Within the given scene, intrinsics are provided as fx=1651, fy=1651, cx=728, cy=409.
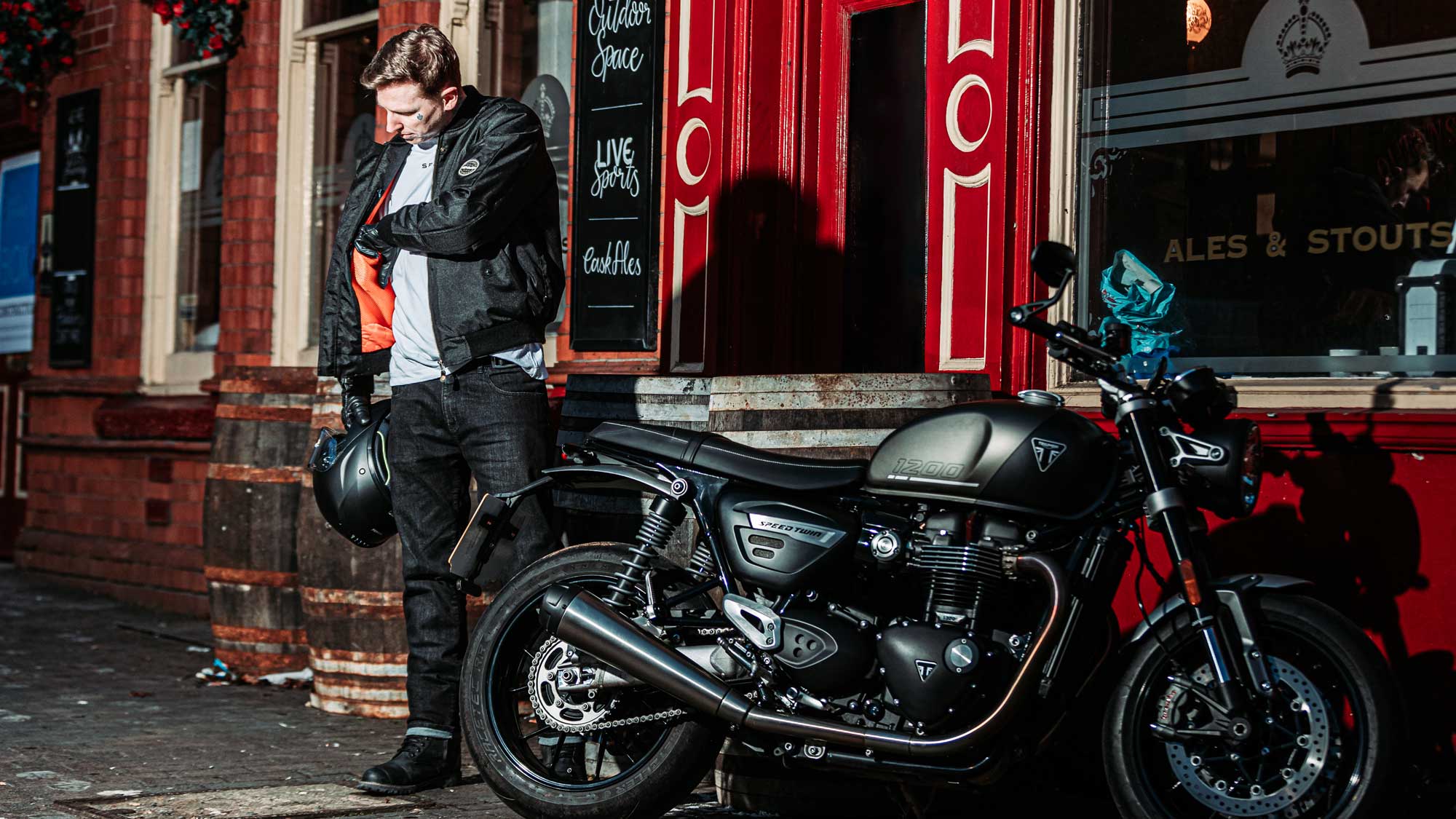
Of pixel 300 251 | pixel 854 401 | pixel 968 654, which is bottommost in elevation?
pixel 968 654

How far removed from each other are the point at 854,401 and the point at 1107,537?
811mm

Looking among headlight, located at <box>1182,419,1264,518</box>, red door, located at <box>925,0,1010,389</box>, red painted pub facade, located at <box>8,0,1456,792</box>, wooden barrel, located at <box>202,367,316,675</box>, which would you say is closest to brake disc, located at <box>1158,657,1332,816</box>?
headlight, located at <box>1182,419,1264,518</box>

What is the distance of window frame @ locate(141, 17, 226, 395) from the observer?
948 centimetres

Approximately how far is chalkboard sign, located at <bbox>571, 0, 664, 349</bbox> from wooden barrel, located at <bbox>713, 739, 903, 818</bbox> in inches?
98.5

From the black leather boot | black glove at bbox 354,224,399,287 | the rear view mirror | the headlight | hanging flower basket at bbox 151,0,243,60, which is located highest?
hanging flower basket at bbox 151,0,243,60

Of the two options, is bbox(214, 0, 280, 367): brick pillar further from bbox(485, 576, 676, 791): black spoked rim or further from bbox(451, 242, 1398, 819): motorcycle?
bbox(451, 242, 1398, 819): motorcycle

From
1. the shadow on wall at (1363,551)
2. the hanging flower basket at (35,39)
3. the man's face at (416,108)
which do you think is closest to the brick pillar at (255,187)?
the hanging flower basket at (35,39)

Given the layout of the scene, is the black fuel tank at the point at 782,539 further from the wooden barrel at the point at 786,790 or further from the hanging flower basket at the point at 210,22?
the hanging flower basket at the point at 210,22

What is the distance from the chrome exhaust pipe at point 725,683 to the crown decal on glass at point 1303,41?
204 cm

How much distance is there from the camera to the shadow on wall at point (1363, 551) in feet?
13.6

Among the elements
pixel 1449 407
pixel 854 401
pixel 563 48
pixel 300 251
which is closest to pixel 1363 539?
pixel 1449 407

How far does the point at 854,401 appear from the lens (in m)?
4.09

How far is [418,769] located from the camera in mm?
4367

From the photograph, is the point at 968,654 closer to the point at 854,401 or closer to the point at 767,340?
the point at 854,401
